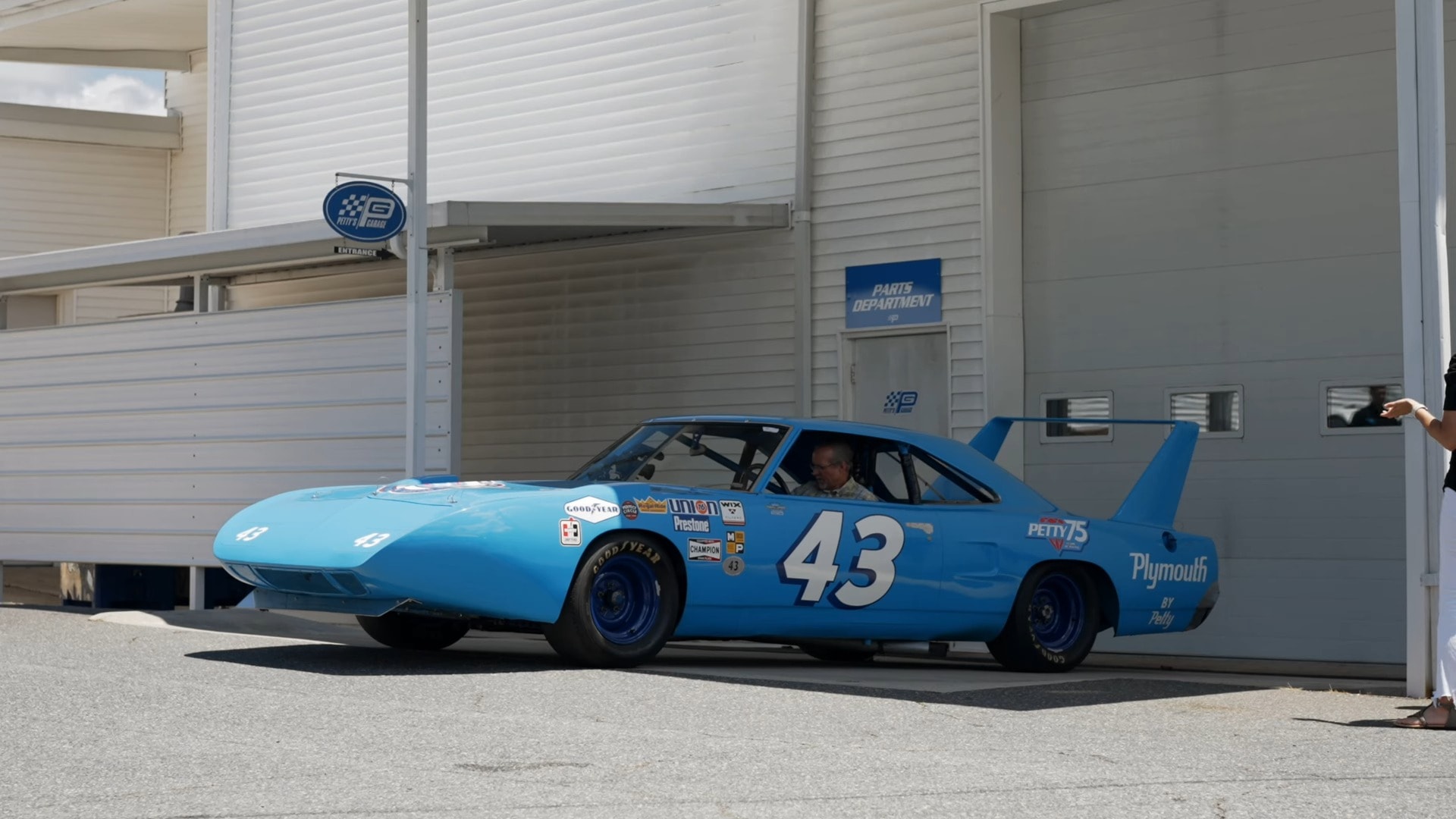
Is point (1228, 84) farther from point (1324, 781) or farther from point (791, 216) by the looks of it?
point (1324, 781)

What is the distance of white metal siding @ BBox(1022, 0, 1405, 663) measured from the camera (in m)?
12.3

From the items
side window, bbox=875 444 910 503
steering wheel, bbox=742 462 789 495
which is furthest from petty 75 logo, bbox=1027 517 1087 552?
steering wheel, bbox=742 462 789 495

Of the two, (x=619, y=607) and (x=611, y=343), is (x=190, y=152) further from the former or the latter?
(x=619, y=607)

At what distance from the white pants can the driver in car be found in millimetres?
3126

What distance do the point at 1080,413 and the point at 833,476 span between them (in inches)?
178

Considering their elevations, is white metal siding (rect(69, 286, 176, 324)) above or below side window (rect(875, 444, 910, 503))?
above

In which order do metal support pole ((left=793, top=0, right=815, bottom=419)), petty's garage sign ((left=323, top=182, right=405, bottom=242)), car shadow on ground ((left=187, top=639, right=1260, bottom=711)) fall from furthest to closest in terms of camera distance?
metal support pole ((left=793, top=0, right=815, bottom=419))
petty's garage sign ((left=323, top=182, right=405, bottom=242))
car shadow on ground ((left=187, top=639, right=1260, bottom=711))

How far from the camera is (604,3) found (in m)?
16.6

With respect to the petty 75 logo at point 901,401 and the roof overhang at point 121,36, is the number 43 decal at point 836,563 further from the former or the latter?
the roof overhang at point 121,36

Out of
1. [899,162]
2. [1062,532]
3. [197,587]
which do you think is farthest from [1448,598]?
[197,587]

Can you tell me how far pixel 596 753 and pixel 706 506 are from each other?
309cm

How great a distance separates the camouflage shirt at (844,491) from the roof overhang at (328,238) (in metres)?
4.90

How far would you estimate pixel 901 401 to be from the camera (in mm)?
14203

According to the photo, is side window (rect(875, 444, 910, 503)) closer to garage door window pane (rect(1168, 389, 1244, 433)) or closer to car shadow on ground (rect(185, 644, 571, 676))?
car shadow on ground (rect(185, 644, 571, 676))
